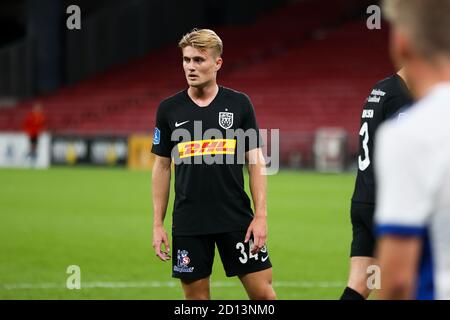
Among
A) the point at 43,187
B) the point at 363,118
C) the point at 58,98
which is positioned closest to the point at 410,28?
the point at 363,118

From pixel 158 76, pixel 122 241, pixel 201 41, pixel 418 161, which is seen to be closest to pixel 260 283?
pixel 201 41

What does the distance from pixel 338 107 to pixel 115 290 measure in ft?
74.4

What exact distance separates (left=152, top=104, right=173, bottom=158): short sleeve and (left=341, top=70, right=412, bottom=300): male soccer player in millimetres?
1189

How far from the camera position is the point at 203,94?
5.75 meters

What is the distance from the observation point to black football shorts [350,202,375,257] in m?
5.54

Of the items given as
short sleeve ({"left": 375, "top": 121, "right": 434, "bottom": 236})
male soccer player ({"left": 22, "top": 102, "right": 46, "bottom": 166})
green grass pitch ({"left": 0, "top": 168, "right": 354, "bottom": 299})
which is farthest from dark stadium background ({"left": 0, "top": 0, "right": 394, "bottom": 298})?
short sleeve ({"left": 375, "top": 121, "right": 434, "bottom": 236})

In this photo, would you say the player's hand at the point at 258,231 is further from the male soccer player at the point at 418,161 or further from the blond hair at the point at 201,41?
the male soccer player at the point at 418,161

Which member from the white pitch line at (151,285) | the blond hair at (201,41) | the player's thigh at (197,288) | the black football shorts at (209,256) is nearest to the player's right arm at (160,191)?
the black football shorts at (209,256)

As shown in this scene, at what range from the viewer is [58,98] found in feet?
124

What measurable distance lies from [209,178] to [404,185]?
3.47 m

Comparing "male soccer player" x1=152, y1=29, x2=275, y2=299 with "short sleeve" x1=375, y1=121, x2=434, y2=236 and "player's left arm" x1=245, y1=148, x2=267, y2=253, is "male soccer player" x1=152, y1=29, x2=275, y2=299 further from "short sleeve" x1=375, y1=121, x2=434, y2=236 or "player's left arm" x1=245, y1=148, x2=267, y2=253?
"short sleeve" x1=375, y1=121, x2=434, y2=236

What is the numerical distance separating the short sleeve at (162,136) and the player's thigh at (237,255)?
0.63 meters

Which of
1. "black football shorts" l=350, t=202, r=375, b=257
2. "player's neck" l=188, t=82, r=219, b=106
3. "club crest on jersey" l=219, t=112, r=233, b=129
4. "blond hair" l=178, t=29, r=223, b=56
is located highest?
"blond hair" l=178, t=29, r=223, b=56

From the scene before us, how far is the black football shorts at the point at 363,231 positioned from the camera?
5539 mm
